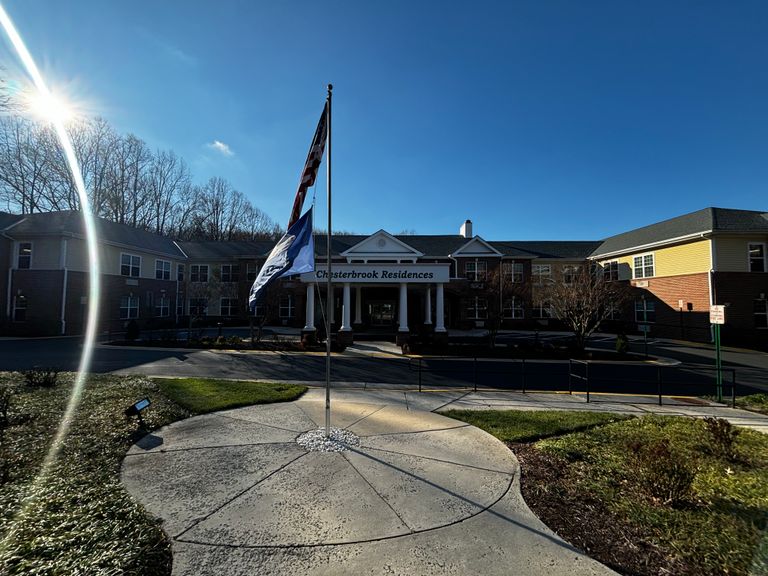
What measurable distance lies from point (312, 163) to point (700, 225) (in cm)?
3052

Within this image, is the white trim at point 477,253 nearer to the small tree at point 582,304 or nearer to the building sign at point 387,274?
the small tree at point 582,304

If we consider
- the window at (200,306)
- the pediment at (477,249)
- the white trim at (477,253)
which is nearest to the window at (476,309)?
the white trim at (477,253)

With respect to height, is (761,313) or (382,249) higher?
(382,249)

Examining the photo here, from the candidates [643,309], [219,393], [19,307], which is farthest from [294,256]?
[643,309]

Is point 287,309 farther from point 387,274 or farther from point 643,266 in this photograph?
point 643,266

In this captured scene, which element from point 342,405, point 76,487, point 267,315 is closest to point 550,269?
point 267,315

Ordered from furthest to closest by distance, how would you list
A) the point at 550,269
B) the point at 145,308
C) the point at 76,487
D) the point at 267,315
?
the point at 550,269 < the point at 145,308 < the point at 267,315 < the point at 76,487

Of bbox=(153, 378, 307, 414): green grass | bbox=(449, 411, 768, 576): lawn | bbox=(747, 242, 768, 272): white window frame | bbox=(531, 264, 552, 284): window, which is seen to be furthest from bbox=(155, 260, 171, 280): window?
bbox=(747, 242, 768, 272): white window frame

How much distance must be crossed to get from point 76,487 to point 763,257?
1392 inches

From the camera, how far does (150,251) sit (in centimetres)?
3069

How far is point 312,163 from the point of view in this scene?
20.5ft

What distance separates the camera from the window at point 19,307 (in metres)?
23.8

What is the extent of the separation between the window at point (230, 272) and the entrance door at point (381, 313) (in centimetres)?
1433

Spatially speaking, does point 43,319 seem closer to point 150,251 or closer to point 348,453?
point 150,251
